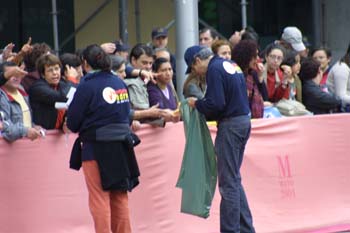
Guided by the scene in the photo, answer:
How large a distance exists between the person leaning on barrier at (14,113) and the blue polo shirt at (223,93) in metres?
1.47

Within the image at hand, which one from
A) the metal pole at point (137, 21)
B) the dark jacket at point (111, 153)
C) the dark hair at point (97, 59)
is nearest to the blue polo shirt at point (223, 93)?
the dark jacket at point (111, 153)

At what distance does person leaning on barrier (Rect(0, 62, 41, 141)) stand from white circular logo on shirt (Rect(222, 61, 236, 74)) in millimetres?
1682

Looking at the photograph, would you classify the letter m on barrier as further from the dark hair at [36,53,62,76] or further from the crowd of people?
the dark hair at [36,53,62,76]

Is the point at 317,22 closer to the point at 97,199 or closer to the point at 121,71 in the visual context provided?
the point at 121,71

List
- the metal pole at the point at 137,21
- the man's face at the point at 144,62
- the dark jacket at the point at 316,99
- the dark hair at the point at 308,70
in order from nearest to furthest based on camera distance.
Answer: the man's face at the point at 144,62, the dark jacket at the point at 316,99, the dark hair at the point at 308,70, the metal pole at the point at 137,21

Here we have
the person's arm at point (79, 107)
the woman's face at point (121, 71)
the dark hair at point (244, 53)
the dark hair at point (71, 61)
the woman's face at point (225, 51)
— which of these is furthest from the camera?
the woman's face at point (225, 51)

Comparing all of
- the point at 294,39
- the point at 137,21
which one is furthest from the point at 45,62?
the point at 137,21

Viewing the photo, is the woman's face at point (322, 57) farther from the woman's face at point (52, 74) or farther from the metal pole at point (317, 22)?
the metal pole at point (317, 22)

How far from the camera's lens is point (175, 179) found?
9258mm

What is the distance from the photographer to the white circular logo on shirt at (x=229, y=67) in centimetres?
855

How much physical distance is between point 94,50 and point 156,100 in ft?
4.19

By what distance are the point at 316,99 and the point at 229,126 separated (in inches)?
94.1

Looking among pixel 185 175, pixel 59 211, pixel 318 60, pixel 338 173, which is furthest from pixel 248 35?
pixel 59 211

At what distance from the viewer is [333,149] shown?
408 inches
